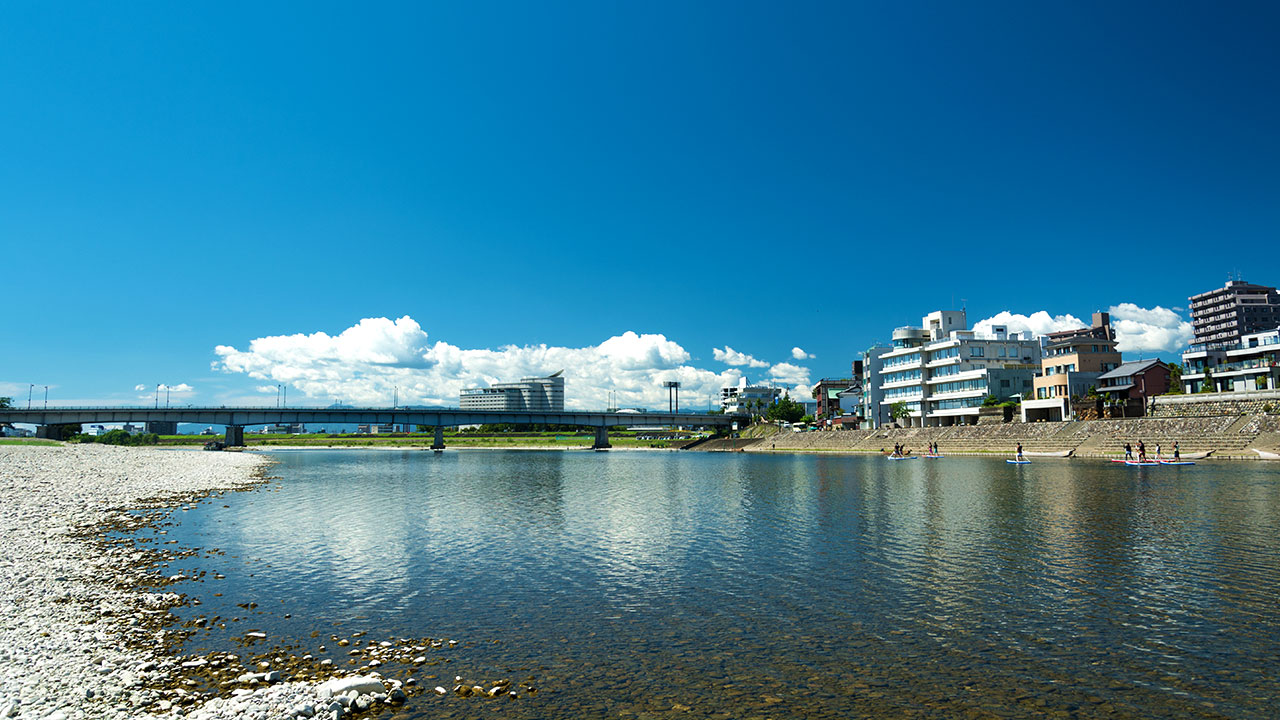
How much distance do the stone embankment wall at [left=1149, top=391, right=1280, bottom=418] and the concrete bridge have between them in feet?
346

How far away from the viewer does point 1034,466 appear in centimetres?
7725

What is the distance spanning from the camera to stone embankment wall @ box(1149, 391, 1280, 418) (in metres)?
89.1

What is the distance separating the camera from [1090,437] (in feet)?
320

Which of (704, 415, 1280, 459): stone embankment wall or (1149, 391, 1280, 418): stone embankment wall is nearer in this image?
(704, 415, 1280, 459): stone embankment wall

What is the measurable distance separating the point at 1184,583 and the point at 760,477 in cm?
5179

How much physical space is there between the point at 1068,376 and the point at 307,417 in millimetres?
156696

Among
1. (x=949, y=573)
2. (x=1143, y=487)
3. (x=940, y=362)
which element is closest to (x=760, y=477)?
(x=1143, y=487)

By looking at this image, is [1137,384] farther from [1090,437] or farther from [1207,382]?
[1090,437]

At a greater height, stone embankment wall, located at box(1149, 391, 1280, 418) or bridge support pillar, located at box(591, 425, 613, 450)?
stone embankment wall, located at box(1149, 391, 1280, 418)

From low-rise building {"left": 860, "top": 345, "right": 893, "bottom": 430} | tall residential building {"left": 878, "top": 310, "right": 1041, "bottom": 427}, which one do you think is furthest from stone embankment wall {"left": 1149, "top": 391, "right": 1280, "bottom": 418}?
low-rise building {"left": 860, "top": 345, "right": 893, "bottom": 430}

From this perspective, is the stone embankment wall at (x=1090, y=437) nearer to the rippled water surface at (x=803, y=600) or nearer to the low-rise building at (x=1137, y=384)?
the low-rise building at (x=1137, y=384)

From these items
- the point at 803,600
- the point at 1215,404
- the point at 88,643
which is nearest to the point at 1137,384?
the point at 1215,404

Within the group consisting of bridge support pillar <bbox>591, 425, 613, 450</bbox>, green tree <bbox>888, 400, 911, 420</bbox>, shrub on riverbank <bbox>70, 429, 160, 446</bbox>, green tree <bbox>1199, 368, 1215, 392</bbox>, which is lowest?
bridge support pillar <bbox>591, 425, 613, 450</bbox>

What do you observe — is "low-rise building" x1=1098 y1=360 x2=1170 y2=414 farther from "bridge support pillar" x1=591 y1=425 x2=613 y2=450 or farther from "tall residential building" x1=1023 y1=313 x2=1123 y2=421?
"bridge support pillar" x1=591 y1=425 x2=613 y2=450
